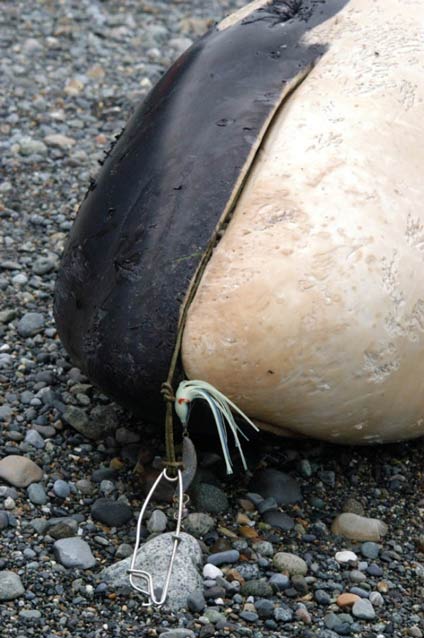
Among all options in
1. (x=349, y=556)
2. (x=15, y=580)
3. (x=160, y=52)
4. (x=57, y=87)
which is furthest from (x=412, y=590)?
(x=160, y=52)

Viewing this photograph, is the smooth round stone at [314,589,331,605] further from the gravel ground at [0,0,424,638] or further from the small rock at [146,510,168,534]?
the small rock at [146,510,168,534]

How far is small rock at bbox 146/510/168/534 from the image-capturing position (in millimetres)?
2750

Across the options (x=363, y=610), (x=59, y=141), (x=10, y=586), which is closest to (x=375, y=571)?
(x=363, y=610)

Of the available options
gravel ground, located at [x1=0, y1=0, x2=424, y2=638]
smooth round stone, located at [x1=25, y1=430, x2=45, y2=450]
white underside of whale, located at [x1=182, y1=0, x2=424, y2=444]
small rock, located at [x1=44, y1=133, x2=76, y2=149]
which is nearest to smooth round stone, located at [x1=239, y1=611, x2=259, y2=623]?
gravel ground, located at [x1=0, y1=0, x2=424, y2=638]

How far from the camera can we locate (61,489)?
2.88 meters

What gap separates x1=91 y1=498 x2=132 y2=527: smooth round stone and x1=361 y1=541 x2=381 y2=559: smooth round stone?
0.52 meters

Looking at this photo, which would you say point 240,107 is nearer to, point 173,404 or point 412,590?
point 173,404

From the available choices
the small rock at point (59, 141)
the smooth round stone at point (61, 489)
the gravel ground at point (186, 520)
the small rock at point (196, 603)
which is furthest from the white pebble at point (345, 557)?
the small rock at point (59, 141)

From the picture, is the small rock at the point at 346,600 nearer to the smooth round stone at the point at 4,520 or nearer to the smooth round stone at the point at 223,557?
the smooth round stone at the point at 223,557

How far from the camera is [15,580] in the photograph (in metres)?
2.54

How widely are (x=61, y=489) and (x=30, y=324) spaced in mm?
835

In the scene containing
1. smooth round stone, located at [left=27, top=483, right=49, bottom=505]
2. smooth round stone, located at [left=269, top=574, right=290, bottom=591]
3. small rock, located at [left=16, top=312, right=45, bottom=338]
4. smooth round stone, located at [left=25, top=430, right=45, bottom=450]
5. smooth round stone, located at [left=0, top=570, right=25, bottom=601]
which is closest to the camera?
smooth round stone, located at [left=0, top=570, right=25, bottom=601]

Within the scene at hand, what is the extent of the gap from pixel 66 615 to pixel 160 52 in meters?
3.80

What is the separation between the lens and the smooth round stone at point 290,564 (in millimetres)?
2670
